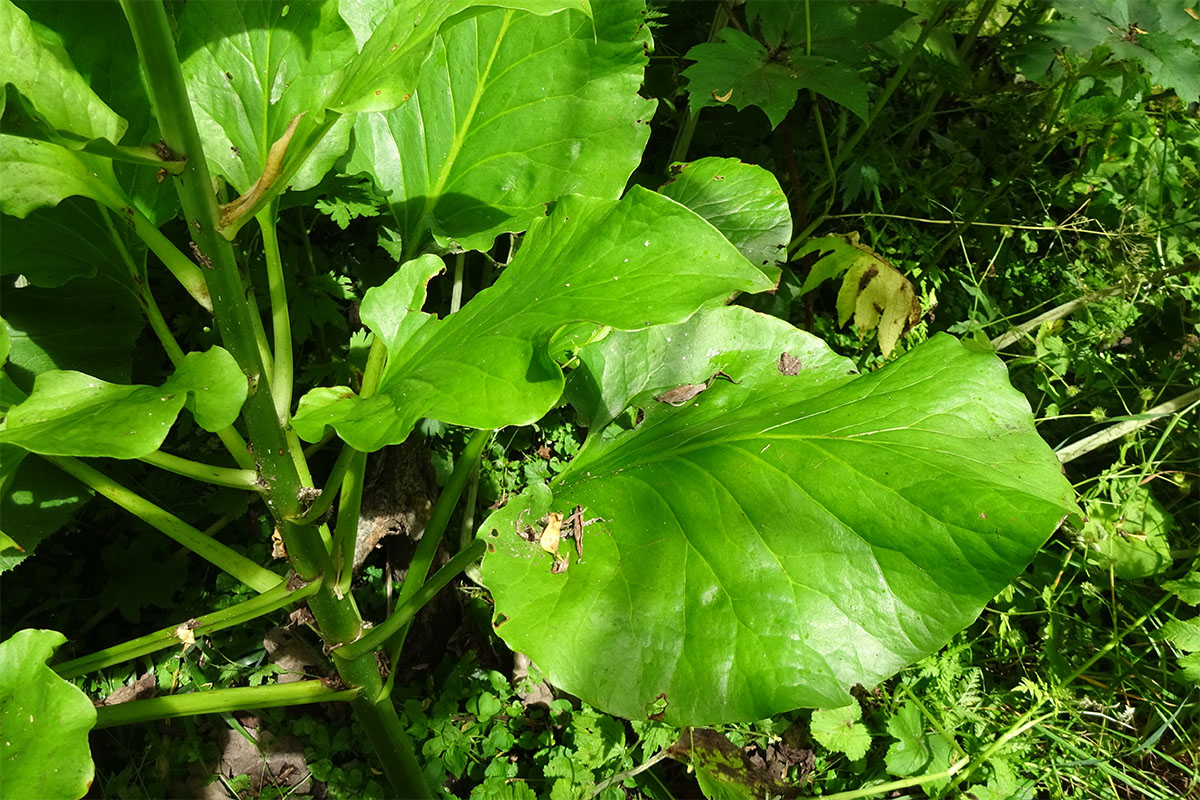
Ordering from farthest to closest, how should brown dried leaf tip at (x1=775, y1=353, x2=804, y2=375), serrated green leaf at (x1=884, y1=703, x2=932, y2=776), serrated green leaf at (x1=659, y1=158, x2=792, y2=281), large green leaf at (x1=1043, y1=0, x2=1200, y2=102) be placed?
large green leaf at (x1=1043, y1=0, x2=1200, y2=102) < serrated green leaf at (x1=884, y1=703, x2=932, y2=776) < serrated green leaf at (x1=659, y1=158, x2=792, y2=281) < brown dried leaf tip at (x1=775, y1=353, x2=804, y2=375)

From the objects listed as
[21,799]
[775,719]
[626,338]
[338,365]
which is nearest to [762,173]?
[626,338]

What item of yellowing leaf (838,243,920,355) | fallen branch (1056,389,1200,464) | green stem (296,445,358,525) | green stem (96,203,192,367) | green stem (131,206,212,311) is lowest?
fallen branch (1056,389,1200,464)

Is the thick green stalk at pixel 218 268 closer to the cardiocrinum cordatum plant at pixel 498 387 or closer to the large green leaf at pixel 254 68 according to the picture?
the cardiocrinum cordatum plant at pixel 498 387

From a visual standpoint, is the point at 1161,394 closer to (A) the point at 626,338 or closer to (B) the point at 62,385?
(A) the point at 626,338

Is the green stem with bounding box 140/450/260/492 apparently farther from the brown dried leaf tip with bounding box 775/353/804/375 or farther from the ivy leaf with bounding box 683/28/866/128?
the ivy leaf with bounding box 683/28/866/128

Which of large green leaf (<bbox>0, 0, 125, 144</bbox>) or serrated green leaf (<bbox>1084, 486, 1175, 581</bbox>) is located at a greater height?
large green leaf (<bbox>0, 0, 125, 144</bbox>)

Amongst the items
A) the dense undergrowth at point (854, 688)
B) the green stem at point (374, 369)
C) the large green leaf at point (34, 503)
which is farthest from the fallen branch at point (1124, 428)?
the large green leaf at point (34, 503)

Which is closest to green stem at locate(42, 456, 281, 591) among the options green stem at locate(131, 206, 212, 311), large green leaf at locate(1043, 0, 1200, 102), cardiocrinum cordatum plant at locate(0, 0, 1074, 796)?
cardiocrinum cordatum plant at locate(0, 0, 1074, 796)

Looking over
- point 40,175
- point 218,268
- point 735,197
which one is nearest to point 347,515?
point 218,268
